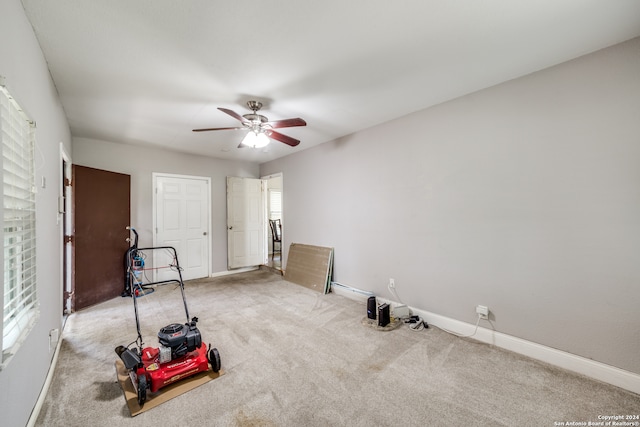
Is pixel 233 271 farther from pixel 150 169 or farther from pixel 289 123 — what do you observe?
pixel 289 123

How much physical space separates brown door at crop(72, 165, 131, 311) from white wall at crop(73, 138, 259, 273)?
25 cm

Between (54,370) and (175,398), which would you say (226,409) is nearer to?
(175,398)

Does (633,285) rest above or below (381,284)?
above

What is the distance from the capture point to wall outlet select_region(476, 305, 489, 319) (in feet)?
8.31

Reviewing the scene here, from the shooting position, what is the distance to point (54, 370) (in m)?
2.11

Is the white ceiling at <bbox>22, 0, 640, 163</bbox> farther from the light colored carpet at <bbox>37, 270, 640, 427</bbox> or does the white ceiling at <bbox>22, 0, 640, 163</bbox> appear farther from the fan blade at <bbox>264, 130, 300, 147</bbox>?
the light colored carpet at <bbox>37, 270, 640, 427</bbox>

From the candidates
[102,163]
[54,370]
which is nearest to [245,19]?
[54,370]

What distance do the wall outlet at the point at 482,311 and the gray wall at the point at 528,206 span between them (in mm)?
55

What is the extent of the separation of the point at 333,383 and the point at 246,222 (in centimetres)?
425

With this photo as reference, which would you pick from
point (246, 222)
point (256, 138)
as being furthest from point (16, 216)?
point (246, 222)

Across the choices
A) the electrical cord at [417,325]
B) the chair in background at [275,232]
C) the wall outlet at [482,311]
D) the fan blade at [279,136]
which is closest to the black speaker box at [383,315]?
the electrical cord at [417,325]

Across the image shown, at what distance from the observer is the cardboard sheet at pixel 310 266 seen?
4223 mm

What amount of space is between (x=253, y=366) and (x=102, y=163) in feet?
13.6

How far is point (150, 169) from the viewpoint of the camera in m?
4.57
